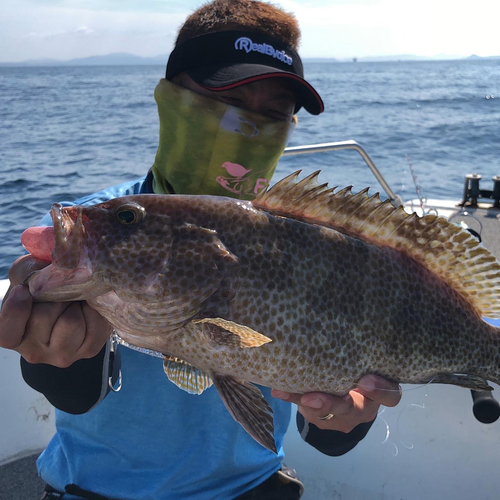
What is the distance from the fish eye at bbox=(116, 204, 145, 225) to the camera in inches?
70.6

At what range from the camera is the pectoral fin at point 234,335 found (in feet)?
5.41

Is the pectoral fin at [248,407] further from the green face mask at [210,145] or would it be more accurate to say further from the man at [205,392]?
the green face mask at [210,145]

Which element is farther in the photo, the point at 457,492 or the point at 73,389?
the point at 457,492

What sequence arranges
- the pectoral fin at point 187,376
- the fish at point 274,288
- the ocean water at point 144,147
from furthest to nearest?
1. the ocean water at point 144,147
2. the pectoral fin at point 187,376
3. the fish at point 274,288

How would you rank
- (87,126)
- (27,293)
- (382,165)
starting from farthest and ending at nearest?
(87,126) < (382,165) < (27,293)

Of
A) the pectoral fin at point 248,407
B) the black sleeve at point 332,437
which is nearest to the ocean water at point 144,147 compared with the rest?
the black sleeve at point 332,437

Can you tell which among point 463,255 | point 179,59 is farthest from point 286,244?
point 179,59

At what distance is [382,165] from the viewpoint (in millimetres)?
16625

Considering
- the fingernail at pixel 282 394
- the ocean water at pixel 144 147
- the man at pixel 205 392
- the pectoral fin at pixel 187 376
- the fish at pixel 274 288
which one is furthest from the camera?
the ocean water at pixel 144 147

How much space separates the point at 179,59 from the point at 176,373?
1667 mm

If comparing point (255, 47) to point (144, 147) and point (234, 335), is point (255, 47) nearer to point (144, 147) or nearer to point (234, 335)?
point (234, 335)

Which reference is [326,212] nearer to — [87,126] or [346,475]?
[346,475]

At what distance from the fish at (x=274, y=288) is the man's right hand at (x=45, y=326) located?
0.05m

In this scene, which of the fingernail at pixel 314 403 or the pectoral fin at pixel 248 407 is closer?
the pectoral fin at pixel 248 407
